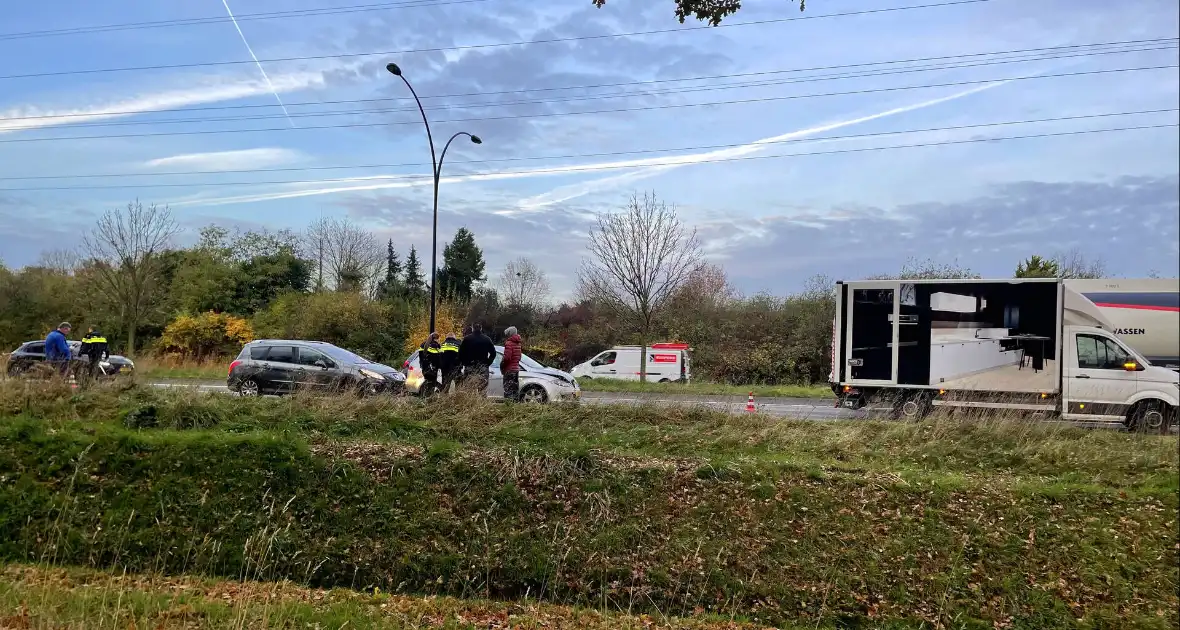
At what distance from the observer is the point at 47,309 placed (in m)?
22.2

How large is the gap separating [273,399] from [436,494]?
14.1 feet

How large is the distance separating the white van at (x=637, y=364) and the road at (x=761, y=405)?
7.92 metres

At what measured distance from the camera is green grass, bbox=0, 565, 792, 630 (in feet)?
15.7

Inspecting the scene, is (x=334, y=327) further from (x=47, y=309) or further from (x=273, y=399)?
(x=273, y=399)

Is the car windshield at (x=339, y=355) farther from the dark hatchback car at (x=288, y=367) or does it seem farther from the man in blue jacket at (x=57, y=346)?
the man in blue jacket at (x=57, y=346)

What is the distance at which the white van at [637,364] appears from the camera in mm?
27703

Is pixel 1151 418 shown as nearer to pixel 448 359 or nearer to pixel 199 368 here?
pixel 448 359

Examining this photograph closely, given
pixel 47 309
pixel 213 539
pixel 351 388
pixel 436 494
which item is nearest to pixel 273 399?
pixel 351 388

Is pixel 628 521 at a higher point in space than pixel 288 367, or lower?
lower

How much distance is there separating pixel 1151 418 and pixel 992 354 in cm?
260

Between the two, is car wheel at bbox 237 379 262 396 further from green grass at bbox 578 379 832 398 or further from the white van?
the white van

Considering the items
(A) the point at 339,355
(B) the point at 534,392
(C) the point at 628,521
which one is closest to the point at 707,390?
(B) the point at 534,392

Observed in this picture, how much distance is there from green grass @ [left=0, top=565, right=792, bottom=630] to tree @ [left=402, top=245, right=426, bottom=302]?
29.0 m

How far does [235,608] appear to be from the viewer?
16.6 feet
